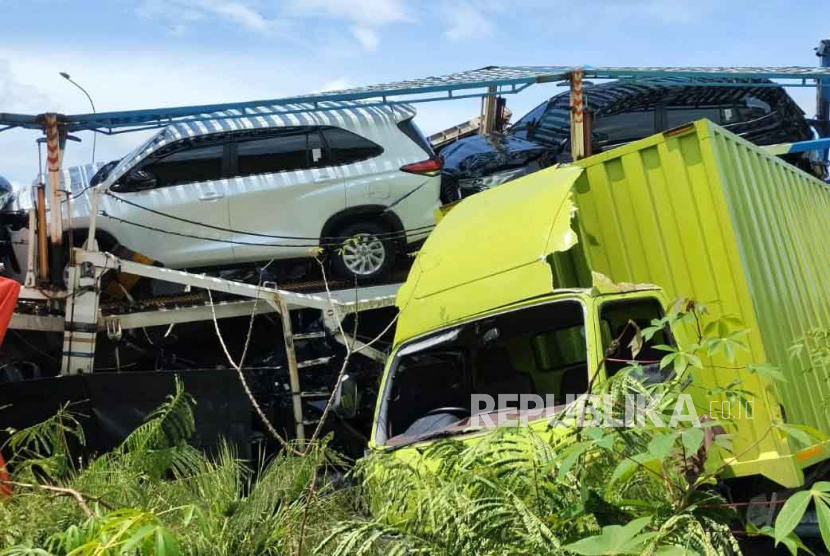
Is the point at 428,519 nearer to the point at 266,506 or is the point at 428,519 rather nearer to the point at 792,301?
the point at 266,506

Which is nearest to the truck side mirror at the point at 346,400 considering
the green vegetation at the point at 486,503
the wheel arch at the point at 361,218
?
the green vegetation at the point at 486,503

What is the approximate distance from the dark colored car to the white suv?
1374 mm

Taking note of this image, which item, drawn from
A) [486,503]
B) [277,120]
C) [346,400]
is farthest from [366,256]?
Result: [486,503]

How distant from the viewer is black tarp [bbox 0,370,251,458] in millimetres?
6188

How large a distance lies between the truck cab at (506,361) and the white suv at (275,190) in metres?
2.95

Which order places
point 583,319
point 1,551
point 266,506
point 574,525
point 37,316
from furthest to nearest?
point 37,316 < point 583,319 < point 266,506 < point 1,551 < point 574,525

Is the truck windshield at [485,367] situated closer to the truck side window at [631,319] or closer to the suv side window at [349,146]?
the truck side window at [631,319]

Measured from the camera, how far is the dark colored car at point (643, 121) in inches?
379

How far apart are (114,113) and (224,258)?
68.0 inches

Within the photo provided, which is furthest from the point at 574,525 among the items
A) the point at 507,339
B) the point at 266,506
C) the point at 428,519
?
the point at 507,339

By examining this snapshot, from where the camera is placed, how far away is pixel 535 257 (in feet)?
14.9

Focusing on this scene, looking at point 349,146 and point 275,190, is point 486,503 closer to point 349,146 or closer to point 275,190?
point 275,190

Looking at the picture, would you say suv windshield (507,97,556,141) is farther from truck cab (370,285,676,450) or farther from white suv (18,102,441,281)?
truck cab (370,285,676,450)

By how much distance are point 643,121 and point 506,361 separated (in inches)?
211
